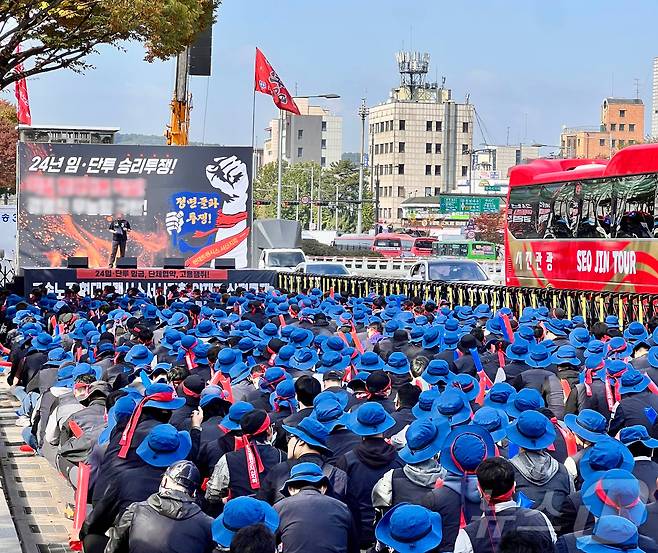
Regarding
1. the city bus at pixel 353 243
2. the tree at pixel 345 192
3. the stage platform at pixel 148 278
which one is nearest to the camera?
the stage platform at pixel 148 278

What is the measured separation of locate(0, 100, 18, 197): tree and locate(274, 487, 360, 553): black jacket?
7965cm

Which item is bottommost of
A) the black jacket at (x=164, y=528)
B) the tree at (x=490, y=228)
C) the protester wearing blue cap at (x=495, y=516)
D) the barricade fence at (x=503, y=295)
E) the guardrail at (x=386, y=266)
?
the black jacket at (x=164, y=528)

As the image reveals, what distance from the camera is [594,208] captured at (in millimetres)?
27891

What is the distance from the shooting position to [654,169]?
25.8 metres

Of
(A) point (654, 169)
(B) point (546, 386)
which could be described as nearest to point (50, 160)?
(A) point (654, 169)

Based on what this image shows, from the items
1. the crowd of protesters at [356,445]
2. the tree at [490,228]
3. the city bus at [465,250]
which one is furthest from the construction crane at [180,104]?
the tree at [490,228]

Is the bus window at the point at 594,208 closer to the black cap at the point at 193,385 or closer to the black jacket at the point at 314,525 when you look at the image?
the black cap at the point at 193,385

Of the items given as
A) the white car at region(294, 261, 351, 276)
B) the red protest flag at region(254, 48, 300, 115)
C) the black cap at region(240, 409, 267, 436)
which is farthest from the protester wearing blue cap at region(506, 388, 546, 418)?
the red protest flag at region(254, 48, 300, 115)

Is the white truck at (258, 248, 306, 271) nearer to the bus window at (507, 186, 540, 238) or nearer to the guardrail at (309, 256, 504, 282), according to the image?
the bus window at (507, 186, 540, 238)

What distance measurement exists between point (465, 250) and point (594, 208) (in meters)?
44.3

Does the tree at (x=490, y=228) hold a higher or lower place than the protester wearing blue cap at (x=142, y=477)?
higher

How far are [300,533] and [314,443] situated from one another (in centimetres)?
128

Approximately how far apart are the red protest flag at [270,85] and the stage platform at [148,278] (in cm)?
1664

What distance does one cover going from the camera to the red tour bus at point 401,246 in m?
76.0
